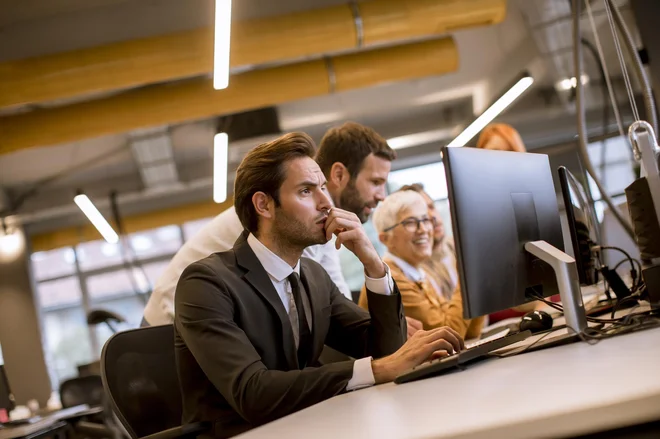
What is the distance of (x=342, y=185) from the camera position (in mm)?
2945

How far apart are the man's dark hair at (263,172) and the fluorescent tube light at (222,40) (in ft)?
7.22

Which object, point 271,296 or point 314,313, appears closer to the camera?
point 271,296

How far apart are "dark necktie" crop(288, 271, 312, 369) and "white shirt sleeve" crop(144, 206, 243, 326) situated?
0.72m

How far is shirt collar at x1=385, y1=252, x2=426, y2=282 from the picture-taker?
3053 mm

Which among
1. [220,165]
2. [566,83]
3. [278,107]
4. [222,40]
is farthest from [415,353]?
[566,83]

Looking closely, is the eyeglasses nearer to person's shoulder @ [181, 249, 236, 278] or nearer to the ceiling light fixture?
person's shoulder @ [181, 249, 236, 278]

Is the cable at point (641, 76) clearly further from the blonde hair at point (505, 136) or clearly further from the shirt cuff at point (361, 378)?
the shirt cuff at point (361, 378)

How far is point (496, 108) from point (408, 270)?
11.9 feet

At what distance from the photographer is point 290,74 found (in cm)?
659

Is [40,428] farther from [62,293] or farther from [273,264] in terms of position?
[62,293]

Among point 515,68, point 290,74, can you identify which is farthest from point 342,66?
point 515,68

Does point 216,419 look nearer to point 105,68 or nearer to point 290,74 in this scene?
point 105,68

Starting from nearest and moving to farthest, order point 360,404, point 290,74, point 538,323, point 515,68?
1. point 360,404
2. point 538,323
3. point 290,74
4. point 515,68

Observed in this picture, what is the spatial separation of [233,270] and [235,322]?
15 cm
